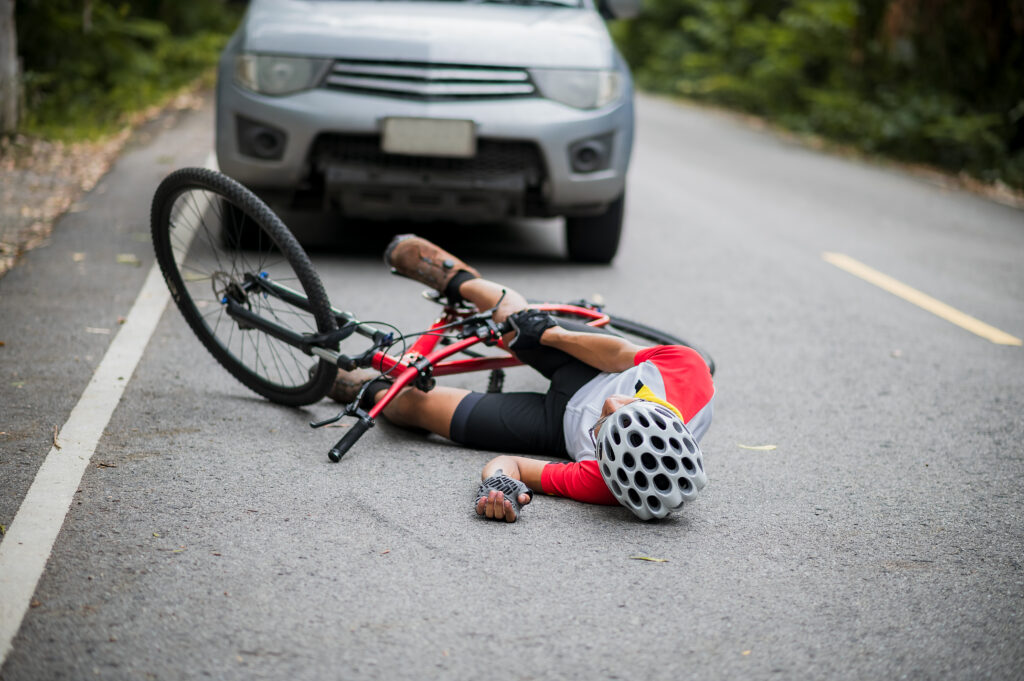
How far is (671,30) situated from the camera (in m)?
30.2

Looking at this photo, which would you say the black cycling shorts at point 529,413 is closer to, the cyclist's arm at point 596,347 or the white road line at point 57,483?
the cyclist's arm at point 596,347

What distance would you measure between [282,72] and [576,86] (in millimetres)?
1703

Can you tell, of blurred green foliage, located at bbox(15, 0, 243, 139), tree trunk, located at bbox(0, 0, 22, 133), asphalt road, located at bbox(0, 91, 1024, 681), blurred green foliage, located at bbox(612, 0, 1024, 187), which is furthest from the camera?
blurred green foliage, located at bbox(612, 0, 1024, 187)

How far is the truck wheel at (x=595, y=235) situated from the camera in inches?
278

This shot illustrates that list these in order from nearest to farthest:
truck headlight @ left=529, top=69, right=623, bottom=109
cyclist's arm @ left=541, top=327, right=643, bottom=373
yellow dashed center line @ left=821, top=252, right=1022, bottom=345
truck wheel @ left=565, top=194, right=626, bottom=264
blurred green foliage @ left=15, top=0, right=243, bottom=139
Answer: cyclist's arm @ left=541, top=327, right=643, bottom=373, yellow dashed center line @ left=821, top=252, right=1022, bottom=345, truck headlight @ left=529, top=69, right=623, bottom=109, truck wheel @ left=565, top=194, right=626, bottom=264, blurred green foliage @ left=15, top=0, right=243, bottom=139

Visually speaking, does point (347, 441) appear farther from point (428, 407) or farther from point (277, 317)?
point (277, 317)

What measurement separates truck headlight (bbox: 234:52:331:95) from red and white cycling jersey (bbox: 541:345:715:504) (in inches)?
127

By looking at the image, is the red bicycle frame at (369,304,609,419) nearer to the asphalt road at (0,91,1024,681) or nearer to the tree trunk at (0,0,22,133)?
Result: the asphalt road at (0,91,1024,681)

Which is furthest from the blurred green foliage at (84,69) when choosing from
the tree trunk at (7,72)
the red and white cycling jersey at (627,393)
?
the red and white cycling jersey at (627,393)

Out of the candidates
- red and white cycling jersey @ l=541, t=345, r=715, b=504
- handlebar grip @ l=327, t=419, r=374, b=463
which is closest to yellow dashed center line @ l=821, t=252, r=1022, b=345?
red and white cycling jersey @ l=541, t=345, r=715, b=504

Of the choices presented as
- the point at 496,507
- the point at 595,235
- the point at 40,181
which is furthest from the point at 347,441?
the point at 40,181

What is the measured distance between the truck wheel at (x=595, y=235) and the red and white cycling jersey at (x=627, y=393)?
133 inches

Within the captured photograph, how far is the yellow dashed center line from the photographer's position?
611 cm

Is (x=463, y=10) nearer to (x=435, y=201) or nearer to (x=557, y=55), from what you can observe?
(x=557, y=55)
